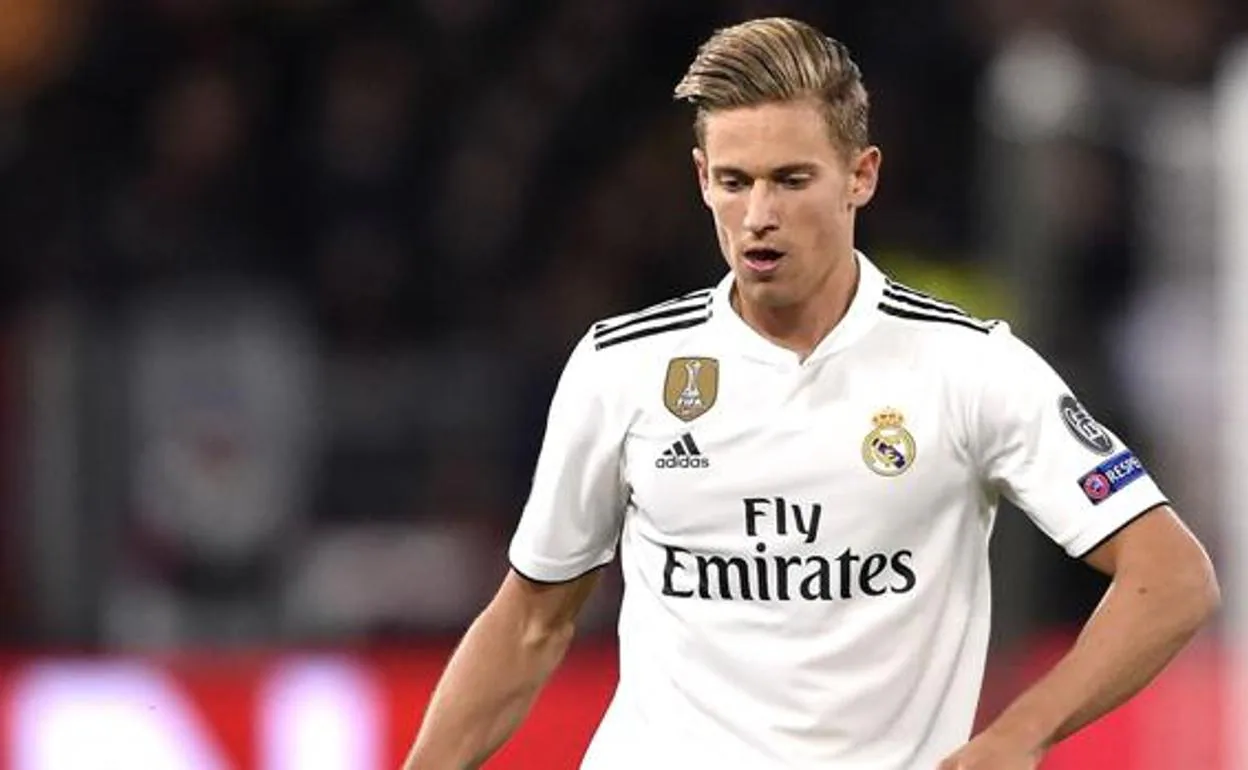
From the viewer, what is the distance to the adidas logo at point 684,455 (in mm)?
4441

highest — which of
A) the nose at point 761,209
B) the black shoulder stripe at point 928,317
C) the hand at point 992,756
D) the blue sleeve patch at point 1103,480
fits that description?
the nose at point 761,209

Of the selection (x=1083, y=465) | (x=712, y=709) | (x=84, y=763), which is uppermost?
(x=1083, y=465)

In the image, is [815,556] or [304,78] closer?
[815,556]

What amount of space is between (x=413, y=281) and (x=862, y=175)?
6185 mm

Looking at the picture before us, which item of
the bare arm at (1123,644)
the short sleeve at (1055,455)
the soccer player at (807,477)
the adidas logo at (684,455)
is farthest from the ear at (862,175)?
the bare arm at (1123,644)

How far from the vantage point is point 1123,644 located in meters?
4.09

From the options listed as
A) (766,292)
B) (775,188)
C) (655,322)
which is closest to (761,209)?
(775,188)

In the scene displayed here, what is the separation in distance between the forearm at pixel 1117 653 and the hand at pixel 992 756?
0.12 ft

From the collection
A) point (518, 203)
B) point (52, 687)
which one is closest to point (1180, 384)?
point (518, 203)

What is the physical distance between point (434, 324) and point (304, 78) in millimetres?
1050

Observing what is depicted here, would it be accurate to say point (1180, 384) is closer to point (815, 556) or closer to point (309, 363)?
point (309, 363)

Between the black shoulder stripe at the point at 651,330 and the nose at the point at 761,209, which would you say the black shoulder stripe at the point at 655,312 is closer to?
the black shoulder stripe at the point at 651,330

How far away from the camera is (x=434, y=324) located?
10367mm

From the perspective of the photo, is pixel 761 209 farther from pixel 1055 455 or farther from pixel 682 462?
pixel 1055 455
